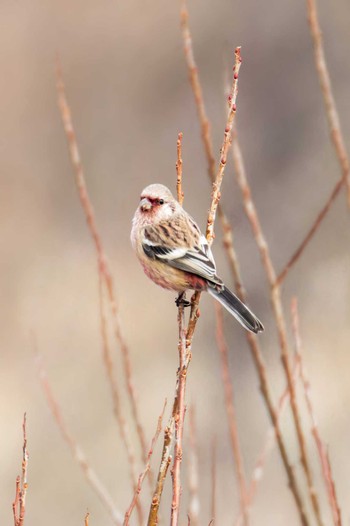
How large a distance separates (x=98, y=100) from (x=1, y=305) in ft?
13.7

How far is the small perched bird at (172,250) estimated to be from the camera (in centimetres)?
370

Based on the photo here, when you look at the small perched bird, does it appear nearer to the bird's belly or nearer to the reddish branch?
the bird's belly

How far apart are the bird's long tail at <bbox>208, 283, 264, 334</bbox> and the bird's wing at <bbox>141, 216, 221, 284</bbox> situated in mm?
54

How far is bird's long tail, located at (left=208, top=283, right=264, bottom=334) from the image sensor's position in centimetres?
329

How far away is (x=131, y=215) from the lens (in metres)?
14.8

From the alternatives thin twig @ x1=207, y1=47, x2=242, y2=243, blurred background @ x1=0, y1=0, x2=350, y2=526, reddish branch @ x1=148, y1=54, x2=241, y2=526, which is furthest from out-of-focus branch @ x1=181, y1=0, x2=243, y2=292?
blurred background @ x1=0, y1=0, x2=350, y2=526

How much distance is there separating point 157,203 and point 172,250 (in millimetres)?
250

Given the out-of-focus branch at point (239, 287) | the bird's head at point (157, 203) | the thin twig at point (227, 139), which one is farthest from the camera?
the bird's head at point (157, 203)

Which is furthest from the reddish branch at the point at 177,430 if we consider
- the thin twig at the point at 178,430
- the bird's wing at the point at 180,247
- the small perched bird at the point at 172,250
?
the bird's wing at the point at 180,247

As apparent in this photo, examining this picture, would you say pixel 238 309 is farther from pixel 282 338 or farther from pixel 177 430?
pixel 177 430

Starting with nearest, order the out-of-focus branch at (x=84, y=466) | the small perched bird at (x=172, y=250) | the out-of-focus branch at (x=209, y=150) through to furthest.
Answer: the out-of-focus branch at (x=209, y=150) < the out-of-focus branch at (x=84, y=466) < the small perched bird at (x=172, y=250)

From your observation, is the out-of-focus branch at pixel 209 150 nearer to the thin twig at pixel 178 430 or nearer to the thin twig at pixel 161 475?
the thin twig at pixel 178 430

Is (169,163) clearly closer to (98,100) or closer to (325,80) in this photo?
(98,100)

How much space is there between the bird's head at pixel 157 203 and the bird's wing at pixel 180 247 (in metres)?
0.05
